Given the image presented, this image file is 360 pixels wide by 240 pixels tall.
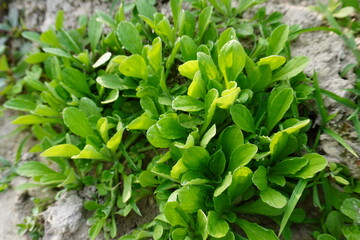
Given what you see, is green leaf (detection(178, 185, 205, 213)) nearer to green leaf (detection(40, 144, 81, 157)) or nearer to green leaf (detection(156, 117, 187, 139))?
green leaf (detection(156, 117, 187, 139))

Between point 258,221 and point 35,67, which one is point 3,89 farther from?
point 258,221

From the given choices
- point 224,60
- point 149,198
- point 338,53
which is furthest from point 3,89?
point 338,53

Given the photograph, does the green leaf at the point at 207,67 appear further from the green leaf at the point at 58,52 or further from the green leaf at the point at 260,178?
the green leaf at the point at 58,52

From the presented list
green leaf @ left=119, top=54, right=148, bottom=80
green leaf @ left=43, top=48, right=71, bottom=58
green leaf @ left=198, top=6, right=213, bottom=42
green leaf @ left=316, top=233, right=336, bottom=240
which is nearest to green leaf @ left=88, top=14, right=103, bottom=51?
green leaf @ left=43, top=48, right=71, bottom=58

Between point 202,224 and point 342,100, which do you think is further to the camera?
point 342,100

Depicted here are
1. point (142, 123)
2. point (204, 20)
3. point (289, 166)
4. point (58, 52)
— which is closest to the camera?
point (289, 166)

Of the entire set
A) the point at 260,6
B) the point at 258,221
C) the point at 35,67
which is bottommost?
the point at 258,221

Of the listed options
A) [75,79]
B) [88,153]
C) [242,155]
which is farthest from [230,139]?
[75,79]

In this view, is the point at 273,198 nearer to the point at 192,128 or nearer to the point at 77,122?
the point at 192,128
